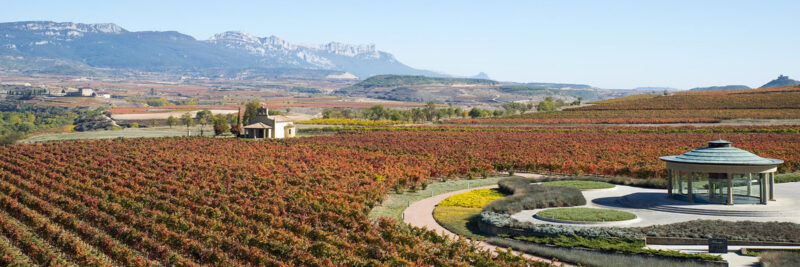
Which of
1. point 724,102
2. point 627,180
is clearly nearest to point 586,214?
point 627,180

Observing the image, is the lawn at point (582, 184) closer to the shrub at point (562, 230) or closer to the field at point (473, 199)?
the field at point (473, 199)

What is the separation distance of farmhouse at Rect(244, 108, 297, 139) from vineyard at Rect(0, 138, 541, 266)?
997 inches

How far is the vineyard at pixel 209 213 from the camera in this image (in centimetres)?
2228

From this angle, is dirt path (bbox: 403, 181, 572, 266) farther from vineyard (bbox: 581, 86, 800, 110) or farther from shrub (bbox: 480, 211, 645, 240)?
vineyard (bbox: 581, 86, 800, 110)

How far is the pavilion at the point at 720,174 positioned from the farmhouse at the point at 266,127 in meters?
51.5

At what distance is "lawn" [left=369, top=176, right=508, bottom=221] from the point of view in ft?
106

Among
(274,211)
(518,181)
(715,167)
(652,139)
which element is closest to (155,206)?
(274,211)

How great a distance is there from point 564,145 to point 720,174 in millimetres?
32492

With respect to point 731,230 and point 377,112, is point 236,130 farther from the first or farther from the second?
point 731,230

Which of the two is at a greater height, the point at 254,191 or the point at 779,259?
the point at 254,191

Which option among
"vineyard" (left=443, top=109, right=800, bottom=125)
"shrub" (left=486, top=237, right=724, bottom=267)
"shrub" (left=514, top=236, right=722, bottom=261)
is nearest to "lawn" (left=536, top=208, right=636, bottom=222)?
"shrub" (left=514, top=236, right=722, bottom=261)

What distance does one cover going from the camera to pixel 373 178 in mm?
40219

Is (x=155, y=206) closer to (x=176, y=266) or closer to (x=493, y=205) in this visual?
(x=176, y=266)

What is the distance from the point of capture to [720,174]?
29938 millimetres
